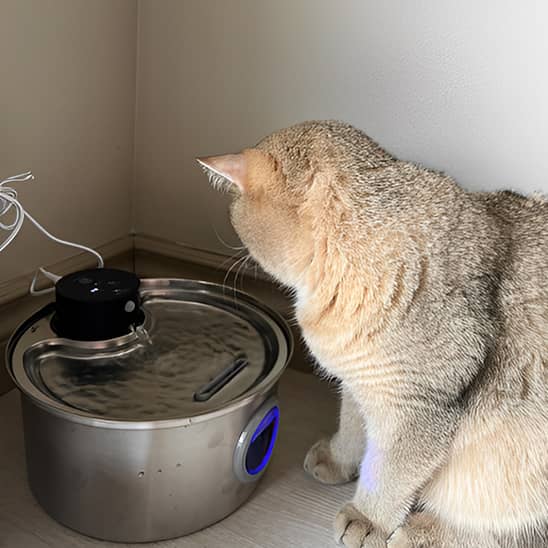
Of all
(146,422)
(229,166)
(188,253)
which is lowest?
(188,253)

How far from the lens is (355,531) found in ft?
3.37

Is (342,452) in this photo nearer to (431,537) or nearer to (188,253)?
(431,537)

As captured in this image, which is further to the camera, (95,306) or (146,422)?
(95,306)

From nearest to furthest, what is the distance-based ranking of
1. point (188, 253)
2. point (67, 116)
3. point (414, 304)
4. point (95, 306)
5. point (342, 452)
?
1. point (414, 304)
2. point (95, 306)
3. point (342, 452)
4. point (67, 116)
5. point (188, 253)

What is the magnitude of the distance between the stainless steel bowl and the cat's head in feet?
0.68

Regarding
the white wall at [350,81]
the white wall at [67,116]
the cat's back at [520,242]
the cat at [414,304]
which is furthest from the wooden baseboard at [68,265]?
the cat's back at [520,242]

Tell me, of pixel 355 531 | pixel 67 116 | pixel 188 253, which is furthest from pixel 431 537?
pixel 67 116

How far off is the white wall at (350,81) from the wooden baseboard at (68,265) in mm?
155

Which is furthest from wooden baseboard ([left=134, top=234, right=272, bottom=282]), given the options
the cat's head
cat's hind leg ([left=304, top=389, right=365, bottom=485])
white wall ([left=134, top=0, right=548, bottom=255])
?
the cat's head

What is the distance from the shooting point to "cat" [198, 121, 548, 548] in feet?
2.87

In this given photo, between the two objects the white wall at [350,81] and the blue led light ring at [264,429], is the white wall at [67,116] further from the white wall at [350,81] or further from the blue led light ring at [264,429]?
the blue led light ring at [264,429]

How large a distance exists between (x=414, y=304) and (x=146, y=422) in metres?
0.36

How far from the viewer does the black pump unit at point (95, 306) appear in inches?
40.6

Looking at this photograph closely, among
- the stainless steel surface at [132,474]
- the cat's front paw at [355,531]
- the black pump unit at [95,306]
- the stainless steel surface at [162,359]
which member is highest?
the black pump unit at [95,306]
